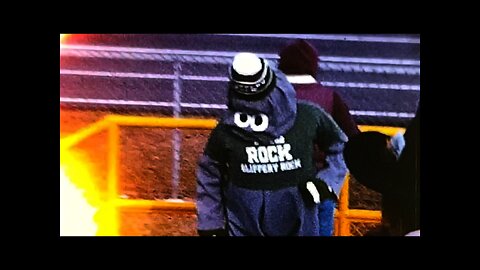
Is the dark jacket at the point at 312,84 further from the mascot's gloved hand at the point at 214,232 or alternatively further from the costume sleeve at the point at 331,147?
the mascot's gloved hand at the point at 214,232

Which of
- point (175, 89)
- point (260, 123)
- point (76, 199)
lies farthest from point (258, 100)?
point (76, 199)

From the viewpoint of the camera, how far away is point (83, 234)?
10.3 ft

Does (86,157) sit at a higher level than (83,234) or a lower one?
higher

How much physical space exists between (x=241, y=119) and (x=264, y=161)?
183mm

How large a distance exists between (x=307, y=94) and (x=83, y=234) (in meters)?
1.05

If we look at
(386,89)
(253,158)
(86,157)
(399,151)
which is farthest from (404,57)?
(86,157)

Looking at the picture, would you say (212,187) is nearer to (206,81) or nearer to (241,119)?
(241,119)

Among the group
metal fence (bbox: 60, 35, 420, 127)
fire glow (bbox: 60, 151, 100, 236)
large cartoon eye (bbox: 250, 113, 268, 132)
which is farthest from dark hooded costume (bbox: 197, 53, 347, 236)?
fire glow (bbox: 60, 151, 100, 236)

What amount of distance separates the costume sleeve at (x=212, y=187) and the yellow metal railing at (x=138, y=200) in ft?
0.19

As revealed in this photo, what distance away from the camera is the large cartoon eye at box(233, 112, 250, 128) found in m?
3.01

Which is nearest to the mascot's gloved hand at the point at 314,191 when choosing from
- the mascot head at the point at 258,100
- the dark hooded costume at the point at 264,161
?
the dark hooded costume at the point at 264,161

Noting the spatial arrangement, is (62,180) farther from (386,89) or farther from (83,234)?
(386,89)

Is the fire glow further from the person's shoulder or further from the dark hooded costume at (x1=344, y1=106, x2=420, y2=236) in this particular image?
the dark hooded costume at (x1=344, y1=106, x2=420, y2=236)

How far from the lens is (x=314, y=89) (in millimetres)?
3037
